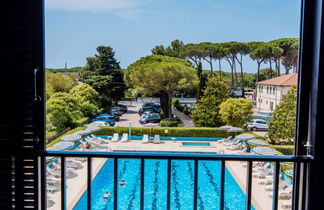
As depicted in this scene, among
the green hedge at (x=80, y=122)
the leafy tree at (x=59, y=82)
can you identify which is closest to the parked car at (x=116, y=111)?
the green hedge at (x=80, y=122)

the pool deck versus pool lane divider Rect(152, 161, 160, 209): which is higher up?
the pool deck

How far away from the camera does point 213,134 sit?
14.5 meters

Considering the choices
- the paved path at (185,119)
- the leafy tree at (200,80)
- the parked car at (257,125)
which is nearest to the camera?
the parked car at (257,125)

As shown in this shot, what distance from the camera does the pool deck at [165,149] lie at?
20.0ft

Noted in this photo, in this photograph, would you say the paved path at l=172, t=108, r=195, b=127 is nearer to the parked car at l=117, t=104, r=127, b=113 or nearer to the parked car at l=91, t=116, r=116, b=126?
the parked car at l=117, t=104, r=127, b=113

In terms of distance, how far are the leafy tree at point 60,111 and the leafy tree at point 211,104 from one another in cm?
688

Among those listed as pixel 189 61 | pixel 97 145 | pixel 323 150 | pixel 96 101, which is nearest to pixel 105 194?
pixel 97 145

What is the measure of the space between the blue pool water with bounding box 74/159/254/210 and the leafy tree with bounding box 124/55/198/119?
8.94 meters

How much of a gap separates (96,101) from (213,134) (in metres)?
10.5

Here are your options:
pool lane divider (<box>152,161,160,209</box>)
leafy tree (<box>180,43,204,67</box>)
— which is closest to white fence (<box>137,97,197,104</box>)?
leafy tree (<box>180,43,204,67</box>)

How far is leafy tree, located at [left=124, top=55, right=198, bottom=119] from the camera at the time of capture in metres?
18.0

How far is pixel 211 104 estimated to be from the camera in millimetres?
16359

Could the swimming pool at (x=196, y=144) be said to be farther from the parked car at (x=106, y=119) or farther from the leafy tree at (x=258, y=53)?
the parked car at (x=106, y=119)

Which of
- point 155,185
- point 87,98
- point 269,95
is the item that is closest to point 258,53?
point 269,95
